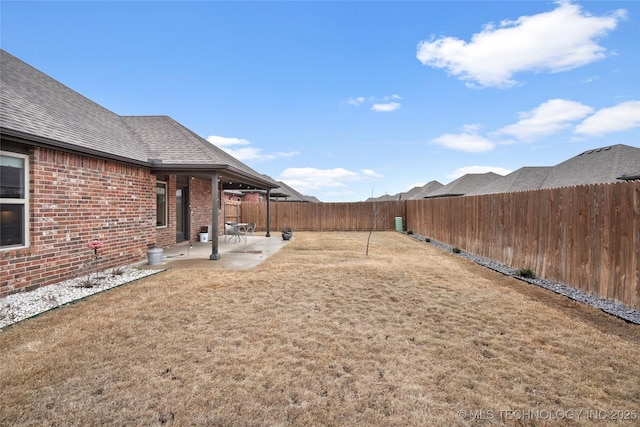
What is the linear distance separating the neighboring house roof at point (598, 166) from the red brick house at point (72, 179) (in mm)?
19713

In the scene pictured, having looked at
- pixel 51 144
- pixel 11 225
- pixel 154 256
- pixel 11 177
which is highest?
pixel 51 144

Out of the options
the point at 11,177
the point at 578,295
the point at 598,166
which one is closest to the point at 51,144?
the point at 11,177

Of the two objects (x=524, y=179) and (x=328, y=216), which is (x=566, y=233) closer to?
(x=328, y=216)

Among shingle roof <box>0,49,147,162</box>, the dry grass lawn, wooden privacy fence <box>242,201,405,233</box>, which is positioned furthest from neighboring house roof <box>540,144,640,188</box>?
shingle roof <box>0,49,147,162</box>

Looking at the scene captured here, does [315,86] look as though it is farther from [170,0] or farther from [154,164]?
[154,164]

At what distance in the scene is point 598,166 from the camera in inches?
682

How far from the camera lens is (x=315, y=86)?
17141 mm

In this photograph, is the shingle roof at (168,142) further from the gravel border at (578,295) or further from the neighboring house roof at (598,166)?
the neighboring house roof at (598,166)

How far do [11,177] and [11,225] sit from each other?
815 millimetres

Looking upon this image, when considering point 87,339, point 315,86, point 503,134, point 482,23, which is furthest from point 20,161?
point 503,134

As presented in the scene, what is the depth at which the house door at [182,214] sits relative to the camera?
444 inches

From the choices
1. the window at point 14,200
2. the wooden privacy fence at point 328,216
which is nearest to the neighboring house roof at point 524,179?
the wooden privacy fence at point 328,216

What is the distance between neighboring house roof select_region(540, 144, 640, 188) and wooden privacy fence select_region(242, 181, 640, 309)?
34.8 ft

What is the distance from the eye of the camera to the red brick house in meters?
5.00
